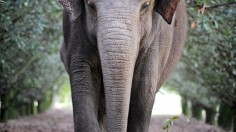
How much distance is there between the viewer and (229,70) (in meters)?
13.0

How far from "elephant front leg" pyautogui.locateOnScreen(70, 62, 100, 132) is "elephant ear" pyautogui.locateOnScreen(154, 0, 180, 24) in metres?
1.09

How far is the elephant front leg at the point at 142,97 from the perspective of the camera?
6598mm

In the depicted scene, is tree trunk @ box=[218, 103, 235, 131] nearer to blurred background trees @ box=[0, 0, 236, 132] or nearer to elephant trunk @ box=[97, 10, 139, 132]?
blurred background trees @ box=[0, 0, 236, 132]

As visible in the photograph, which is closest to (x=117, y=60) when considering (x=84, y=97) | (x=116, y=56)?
(x=116, y=56)

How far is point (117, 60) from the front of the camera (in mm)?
5141

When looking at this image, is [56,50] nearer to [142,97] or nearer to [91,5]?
[142,97]

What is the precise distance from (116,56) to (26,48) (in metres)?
7.72

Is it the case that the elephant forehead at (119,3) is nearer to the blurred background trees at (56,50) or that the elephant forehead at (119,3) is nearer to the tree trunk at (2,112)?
the blurred background trees at (56,50)

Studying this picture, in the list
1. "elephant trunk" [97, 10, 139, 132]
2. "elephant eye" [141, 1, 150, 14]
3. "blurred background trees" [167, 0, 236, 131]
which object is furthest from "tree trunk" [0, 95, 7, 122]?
"elephant trunk" [97, 10, 139, 132]

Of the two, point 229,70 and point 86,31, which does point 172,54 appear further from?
point 229,70

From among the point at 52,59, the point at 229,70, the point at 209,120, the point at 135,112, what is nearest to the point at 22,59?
the point at 52,59

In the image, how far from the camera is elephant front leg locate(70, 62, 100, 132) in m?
6.24

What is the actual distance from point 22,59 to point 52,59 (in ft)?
16.3

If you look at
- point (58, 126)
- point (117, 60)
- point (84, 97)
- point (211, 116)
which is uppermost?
point (117, 60)
